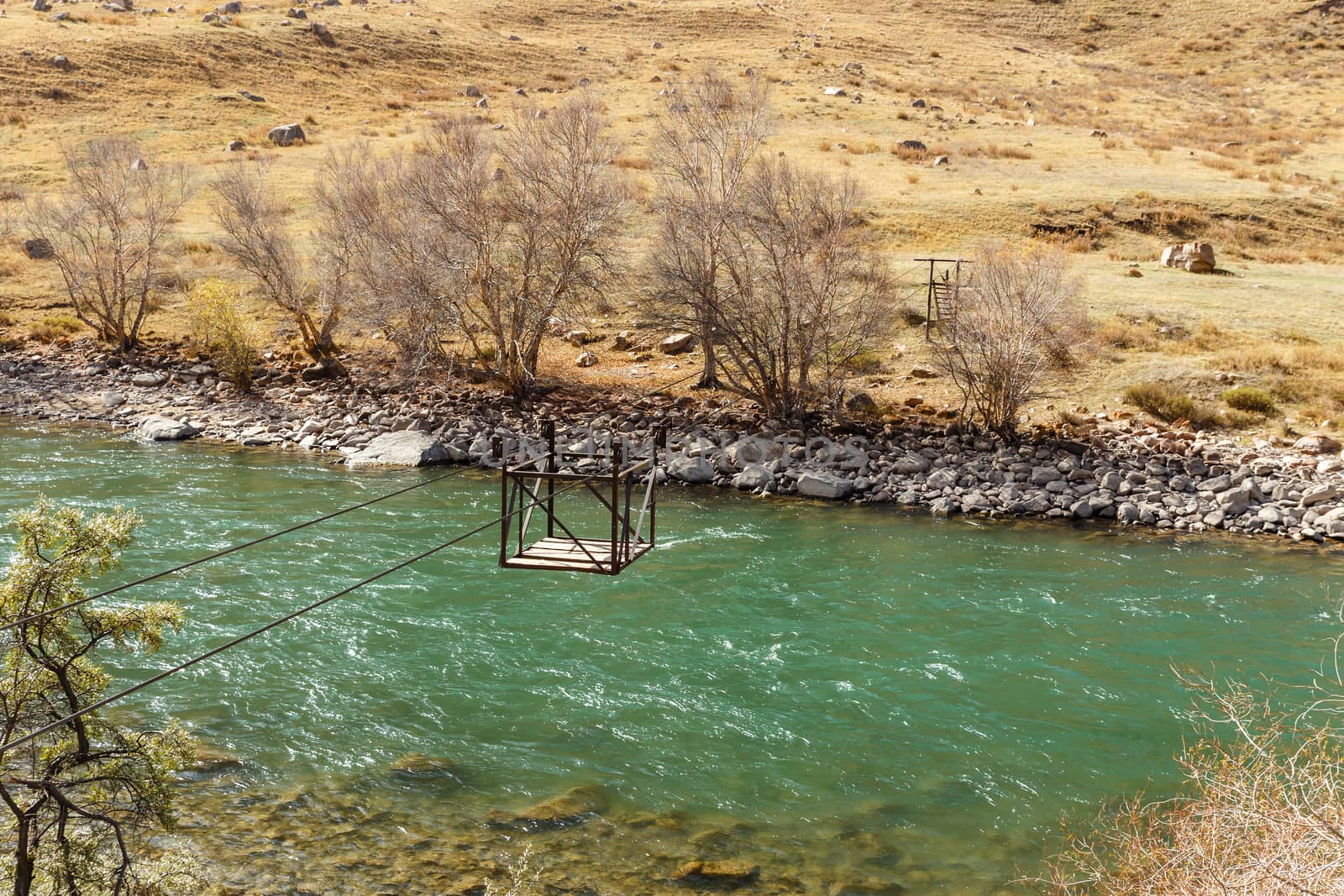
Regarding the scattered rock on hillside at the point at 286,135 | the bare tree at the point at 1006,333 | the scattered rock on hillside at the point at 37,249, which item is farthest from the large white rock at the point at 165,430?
the scattered rock on hillside at the point at 286,135

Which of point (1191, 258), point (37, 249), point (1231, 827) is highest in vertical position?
point (1191, 258)

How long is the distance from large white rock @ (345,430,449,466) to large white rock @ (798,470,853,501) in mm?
9367

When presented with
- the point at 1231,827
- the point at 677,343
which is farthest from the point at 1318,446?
the point at 1231,827

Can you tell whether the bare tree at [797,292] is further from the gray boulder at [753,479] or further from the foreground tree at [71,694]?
the foreground tree at [71,694]

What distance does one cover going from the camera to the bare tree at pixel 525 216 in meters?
29.1

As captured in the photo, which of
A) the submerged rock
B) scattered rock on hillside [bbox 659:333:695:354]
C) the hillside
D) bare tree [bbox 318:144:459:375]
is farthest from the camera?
the hillside

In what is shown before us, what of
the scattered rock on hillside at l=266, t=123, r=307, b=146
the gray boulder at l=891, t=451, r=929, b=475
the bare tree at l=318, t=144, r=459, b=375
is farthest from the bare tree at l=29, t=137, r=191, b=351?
the gray boulder at l=891, t=451, r=929, b=475

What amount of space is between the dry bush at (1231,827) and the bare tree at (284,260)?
2724 cm

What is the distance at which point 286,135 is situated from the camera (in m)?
55.3

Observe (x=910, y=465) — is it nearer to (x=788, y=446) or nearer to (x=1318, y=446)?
(x=788, y=446)

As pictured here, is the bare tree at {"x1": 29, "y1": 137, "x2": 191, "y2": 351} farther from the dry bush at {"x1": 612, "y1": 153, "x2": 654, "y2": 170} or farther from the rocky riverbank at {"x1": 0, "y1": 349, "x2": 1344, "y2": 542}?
the dry bush at {"x1": 612, "y1": 153, "x2": 654, "y2": 170}

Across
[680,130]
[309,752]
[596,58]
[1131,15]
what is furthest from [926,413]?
[1131,15]

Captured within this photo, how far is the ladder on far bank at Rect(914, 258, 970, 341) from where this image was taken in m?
28.5

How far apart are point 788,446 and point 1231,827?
60.0 feet
